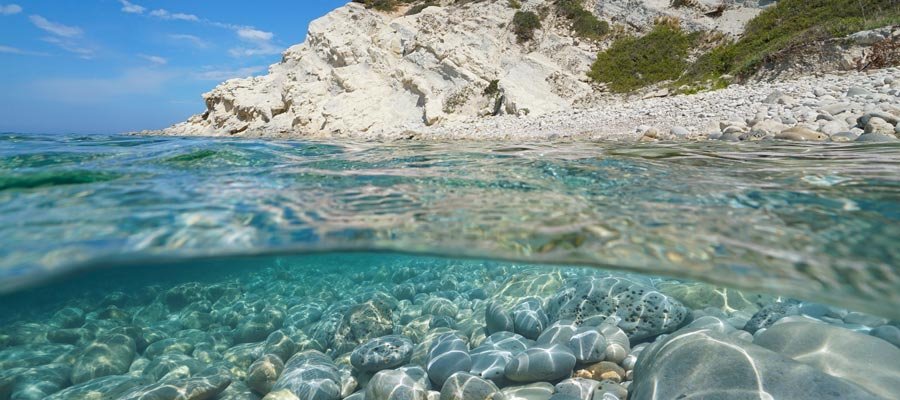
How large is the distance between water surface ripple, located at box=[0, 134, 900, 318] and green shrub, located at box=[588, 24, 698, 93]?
17.3m

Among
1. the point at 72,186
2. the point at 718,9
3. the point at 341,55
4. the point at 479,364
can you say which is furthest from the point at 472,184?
the point at 718,9

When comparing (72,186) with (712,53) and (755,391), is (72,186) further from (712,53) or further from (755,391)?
(712,53)

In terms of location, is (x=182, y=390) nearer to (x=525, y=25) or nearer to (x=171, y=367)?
(x=171, y=367)

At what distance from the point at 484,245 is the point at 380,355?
180 cm

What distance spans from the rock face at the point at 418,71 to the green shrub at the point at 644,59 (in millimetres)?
1004

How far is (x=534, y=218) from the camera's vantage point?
428 cm

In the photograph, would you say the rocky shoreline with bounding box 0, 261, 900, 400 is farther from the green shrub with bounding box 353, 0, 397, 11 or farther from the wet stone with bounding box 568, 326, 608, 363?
the green shrub with bounding box 353, 0, 397, 11

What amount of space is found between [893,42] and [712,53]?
8124 mm

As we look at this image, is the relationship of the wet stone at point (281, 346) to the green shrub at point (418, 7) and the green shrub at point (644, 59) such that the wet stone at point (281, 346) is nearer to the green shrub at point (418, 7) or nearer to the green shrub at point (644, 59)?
the green shrub at point (644, 59)

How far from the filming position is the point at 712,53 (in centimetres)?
2233

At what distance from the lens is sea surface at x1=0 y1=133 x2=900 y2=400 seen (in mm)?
3609

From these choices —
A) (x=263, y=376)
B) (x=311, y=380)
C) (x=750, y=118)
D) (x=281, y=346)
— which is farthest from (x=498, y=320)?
(x=750, y=118)

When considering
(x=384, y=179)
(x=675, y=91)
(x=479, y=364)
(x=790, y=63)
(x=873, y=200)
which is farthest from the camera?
(x=675, y=91)

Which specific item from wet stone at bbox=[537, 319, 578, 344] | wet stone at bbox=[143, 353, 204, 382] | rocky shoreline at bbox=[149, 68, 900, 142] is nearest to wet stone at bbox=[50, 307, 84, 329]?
wet stone at bbox=[143, 353, 204, 382]
